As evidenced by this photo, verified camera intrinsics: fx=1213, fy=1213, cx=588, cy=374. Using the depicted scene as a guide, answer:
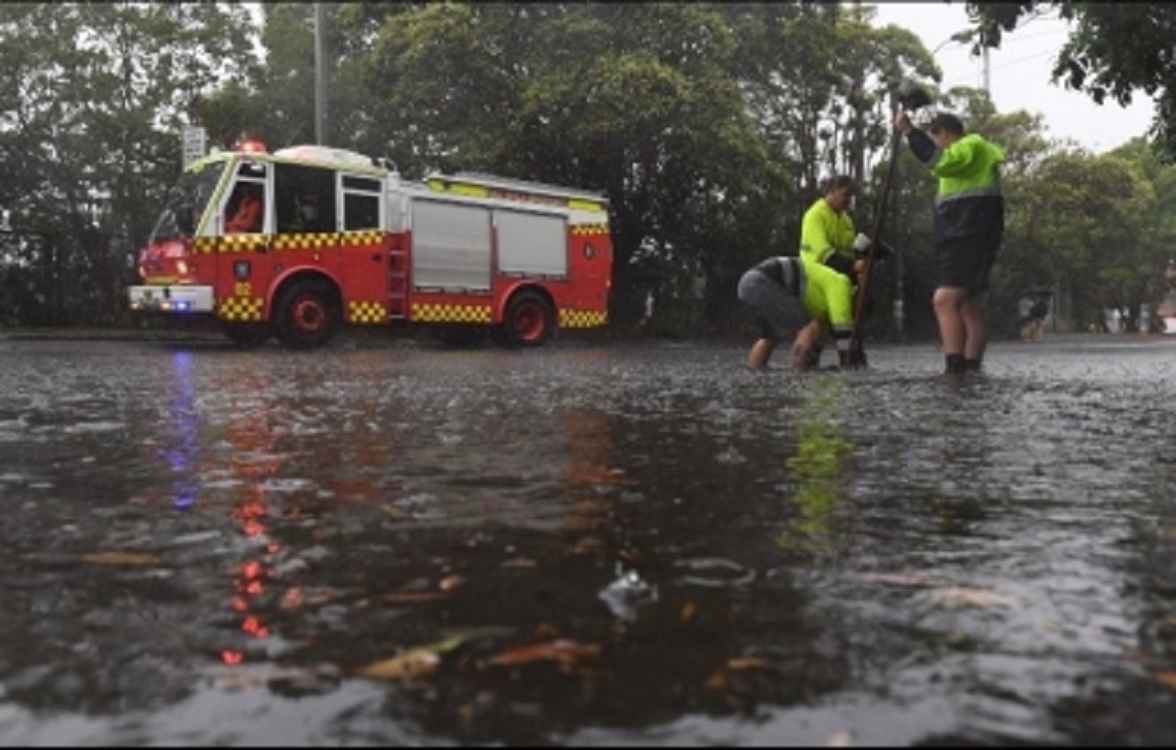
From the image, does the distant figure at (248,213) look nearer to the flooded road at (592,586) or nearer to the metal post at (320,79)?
the metal post at (320,79)

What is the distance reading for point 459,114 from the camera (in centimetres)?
2411

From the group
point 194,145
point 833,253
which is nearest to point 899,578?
point 833,253

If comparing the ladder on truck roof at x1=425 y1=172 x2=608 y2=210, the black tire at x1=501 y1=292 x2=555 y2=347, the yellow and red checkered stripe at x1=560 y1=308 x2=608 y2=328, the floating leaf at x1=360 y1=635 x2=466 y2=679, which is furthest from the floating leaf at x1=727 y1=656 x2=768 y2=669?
the yellow and red checkered stripe at x1=560 y1=308 x2=608 y2=328

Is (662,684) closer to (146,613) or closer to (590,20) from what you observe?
(146,613)

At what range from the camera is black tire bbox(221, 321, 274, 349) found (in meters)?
16.5

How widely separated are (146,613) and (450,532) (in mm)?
742

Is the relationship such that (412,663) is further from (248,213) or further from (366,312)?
(366,312)

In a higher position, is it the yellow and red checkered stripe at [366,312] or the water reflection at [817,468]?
the yellow and red checkered stripe at [366,312]

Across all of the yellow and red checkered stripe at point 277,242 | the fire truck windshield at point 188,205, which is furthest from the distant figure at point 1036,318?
the fire truck windshield at point 188,205

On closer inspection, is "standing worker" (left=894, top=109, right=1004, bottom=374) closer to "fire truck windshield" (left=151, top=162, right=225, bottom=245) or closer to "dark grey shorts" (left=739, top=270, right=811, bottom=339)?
"dark grey shorts" (left=739, top=270, right=811, bottom=339)

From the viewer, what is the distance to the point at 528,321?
19750 mm

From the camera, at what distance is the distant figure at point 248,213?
52.5 ft

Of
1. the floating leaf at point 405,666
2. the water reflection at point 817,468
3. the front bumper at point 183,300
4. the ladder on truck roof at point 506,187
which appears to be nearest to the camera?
the floating leaf at point 405,666

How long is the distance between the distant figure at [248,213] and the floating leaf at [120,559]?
46.5 ft
